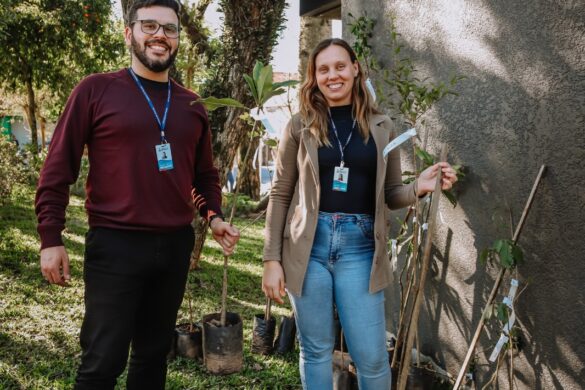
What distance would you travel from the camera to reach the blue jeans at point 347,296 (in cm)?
231

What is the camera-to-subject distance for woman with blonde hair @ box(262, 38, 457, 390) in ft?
7.59

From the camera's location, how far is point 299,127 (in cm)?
241

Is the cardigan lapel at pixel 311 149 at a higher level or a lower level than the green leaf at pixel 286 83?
lower

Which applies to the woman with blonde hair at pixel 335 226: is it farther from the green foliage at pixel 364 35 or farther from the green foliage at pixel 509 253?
the green foliage at pixel 364 35

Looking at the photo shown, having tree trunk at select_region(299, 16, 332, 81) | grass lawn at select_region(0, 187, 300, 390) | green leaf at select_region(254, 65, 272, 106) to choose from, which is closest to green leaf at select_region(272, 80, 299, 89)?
green leaf at select_region(254, 65, 272, 106)

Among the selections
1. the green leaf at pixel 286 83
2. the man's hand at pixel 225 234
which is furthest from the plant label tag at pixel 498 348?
the green leaf at pixel 286 83

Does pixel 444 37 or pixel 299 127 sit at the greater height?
pixel 444 37

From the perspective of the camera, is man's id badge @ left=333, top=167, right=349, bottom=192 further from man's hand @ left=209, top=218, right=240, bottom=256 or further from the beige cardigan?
man's hand @ left=209, top=218, right=240, bottom=256

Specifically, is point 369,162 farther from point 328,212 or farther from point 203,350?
point 203,350

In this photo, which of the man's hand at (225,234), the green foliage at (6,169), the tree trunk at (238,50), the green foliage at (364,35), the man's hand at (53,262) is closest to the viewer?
the man's hand at (53,262)

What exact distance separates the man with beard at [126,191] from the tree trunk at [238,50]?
3115 millimetres

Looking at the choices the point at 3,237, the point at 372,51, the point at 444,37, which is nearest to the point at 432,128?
the point at 444,37

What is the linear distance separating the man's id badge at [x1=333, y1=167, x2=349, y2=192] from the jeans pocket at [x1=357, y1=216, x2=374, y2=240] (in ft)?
0.49

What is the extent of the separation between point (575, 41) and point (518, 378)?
1742 mm
